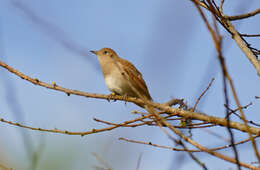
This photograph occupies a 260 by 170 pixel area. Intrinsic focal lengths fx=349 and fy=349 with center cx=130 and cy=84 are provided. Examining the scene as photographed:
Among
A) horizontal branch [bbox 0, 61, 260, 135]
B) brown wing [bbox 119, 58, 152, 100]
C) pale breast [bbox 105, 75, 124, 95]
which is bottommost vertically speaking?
horizontal branch [bbox 0, 61, 260, 135]

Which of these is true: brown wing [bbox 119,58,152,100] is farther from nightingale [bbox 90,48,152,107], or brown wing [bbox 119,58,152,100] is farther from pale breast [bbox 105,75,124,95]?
pale breast [bbox 105,75,124,95]

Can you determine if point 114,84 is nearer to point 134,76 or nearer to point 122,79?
point 122,79

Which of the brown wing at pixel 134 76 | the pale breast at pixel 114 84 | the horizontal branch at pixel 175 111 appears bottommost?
the horizontal branch at pixel 175 111

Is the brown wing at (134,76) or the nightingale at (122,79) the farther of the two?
the brown wing at (134,76)

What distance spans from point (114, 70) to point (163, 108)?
122 inches

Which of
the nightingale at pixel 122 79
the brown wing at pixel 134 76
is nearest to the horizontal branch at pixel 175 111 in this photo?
the nightingale at pixel 122 79

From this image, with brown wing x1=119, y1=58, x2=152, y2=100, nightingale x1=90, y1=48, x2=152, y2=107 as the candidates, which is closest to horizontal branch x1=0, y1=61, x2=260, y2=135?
nightingale x1=90, y1=48, x2=152, y2=107

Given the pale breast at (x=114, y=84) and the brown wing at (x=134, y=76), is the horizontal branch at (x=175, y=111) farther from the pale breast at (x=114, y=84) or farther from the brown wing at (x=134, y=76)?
the brown wing at (x=134, y=76)

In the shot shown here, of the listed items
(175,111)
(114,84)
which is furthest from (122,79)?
(175,111)

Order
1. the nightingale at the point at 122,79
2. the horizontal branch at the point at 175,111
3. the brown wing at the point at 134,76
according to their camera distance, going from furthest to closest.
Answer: the brown wing at the point at 134,76, the nightingale at the point at 122,79, the horizontal branch at the point at 175,111

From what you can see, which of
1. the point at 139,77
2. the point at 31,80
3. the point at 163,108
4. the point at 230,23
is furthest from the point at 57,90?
the point at 139,77

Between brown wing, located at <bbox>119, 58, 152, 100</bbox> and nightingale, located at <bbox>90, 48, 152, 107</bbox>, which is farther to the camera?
brown wing, located at <bbox>119, 58, 152, 100</bbox>

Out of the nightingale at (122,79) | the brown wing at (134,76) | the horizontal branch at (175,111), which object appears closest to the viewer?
the horizontal branch at (175,111)

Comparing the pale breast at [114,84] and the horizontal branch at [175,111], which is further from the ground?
the pale breast at [114,84]
